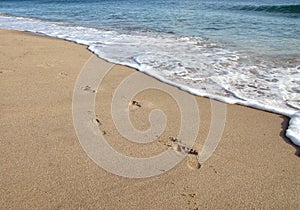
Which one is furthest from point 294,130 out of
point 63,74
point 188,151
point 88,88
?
point 63,74

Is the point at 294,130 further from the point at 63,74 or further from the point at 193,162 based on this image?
the point at 63,74

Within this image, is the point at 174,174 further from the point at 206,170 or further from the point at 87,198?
the point at 87,198

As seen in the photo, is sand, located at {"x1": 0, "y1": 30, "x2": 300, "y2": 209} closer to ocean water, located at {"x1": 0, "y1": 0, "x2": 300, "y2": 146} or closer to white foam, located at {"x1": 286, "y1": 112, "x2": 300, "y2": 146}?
white foam, located at {"x1": 286, "y1": 112, "x2": 300, "y2": 146}

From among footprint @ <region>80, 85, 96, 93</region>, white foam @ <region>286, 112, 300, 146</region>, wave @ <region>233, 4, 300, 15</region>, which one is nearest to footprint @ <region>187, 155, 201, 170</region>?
white foam @ <region>286, 112, 300, 146</region>

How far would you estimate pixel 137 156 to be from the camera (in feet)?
7.05

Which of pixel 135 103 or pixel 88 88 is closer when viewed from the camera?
pixel 135 103

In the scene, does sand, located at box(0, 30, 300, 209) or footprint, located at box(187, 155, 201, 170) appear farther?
footprint, located at box(187, 155, 201, 170)

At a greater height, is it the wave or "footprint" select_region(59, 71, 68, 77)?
"footprint" select_region(59, 71, 68, 77)

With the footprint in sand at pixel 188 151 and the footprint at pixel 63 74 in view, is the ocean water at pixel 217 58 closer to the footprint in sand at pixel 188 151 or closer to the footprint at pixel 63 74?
the footprint in sand at pixel 188 151

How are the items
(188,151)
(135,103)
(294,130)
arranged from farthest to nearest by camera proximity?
(135,103)
(294,130)
(188,151)

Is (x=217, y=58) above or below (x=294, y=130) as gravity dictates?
below

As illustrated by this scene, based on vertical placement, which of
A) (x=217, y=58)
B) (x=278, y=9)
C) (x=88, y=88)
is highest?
(x=88, y=88)

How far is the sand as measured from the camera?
171 cm

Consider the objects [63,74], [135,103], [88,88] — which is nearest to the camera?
[135,103]
